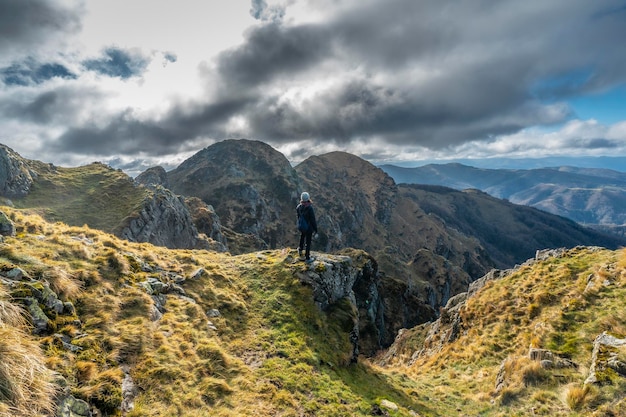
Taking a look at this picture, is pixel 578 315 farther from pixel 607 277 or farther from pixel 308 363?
pixel 308 363

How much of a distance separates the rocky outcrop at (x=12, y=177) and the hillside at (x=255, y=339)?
7619 cm

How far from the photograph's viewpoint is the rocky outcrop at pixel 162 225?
7463 centimetres

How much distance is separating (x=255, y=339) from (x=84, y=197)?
8767 centimetres

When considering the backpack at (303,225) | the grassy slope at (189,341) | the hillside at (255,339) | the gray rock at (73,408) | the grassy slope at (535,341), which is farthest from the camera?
the backpack at (303,225)

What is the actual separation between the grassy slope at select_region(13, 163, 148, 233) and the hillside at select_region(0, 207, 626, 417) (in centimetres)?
6035

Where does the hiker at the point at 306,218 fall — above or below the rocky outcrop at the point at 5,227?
below

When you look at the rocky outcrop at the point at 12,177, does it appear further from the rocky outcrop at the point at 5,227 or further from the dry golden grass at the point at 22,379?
the dry golden grass at the point at 22,379

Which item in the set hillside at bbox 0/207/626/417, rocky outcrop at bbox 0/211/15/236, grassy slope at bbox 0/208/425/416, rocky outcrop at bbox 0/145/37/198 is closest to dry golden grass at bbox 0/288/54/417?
hillside at bbox 0/207/626/417

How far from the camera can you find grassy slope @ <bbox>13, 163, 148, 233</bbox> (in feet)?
229

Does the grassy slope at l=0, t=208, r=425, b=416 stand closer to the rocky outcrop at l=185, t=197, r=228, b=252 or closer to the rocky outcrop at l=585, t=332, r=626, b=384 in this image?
the rocky outcrop at l=585, t=332, r=626, b=384

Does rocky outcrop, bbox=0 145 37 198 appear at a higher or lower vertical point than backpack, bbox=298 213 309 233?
higher

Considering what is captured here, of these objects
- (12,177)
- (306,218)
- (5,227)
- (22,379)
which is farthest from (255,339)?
(12,177)

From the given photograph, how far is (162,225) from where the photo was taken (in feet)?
282

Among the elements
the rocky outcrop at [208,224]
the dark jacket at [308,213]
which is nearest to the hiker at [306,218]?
the dark jacket at [308,213]
